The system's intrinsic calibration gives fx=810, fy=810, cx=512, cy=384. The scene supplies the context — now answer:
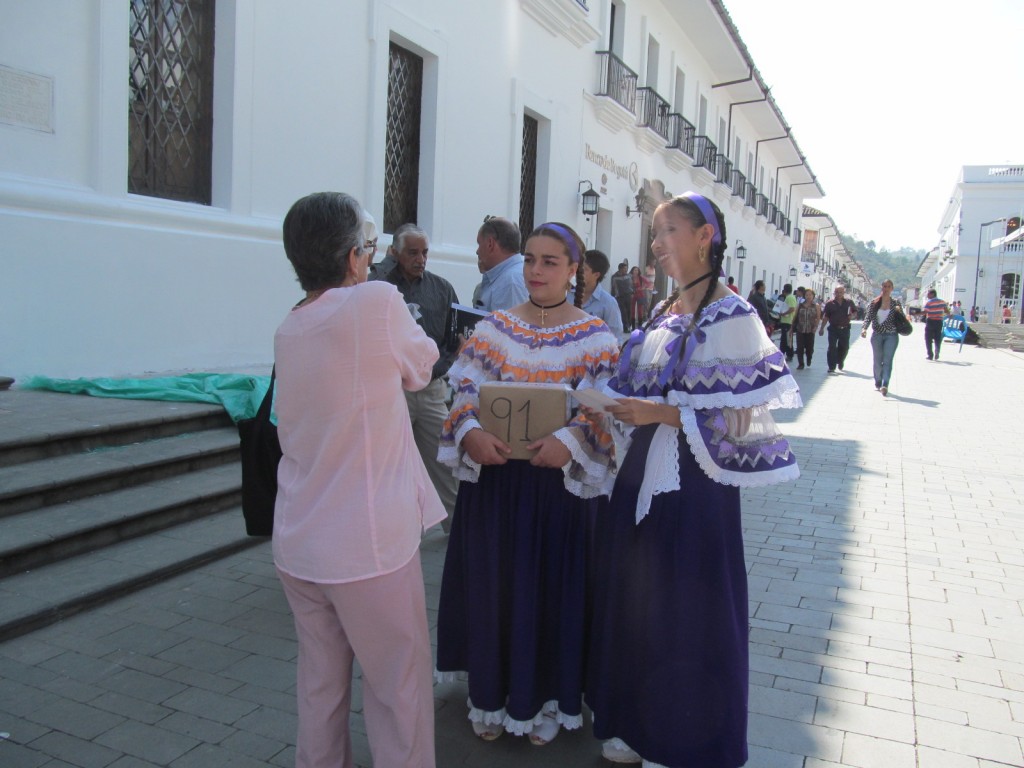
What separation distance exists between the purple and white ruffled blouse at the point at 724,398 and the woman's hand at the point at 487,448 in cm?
47

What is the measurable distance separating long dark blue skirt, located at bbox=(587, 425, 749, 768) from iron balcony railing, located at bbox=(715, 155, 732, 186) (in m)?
23.4

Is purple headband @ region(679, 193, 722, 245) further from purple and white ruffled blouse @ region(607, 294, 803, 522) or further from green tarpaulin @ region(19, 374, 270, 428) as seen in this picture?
green tarpaulin @ region(19, 374, 270, 428)

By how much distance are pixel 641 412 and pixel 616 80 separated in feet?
47.3

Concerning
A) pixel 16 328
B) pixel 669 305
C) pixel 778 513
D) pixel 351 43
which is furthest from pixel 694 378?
pixel 351 43

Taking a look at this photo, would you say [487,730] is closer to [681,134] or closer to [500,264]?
[500,264]

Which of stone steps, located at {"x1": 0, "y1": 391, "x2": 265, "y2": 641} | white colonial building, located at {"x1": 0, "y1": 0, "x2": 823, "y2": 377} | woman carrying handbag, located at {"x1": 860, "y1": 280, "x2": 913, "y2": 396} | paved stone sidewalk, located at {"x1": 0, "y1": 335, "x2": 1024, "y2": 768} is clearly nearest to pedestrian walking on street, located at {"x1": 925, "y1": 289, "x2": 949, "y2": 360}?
woman carrying handbag, located at {"x1": 860, "y1": 280, "x2": 913, "y2": 396}

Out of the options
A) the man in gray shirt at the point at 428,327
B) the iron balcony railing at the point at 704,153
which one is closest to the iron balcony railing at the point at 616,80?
the iron balcony railing at the point at 704,153

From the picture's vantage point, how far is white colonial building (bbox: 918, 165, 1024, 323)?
55406 millimetres

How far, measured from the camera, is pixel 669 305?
9.34ft

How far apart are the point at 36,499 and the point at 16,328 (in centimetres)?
183

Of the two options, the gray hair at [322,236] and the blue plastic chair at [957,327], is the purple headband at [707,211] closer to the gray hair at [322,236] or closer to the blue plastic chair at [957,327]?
the gray hair at [322,236]

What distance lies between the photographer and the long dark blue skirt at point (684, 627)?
8.23ft

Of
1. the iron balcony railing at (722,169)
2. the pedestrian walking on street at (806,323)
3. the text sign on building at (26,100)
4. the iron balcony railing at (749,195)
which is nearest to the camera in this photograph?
the text sign on building at (26,100)

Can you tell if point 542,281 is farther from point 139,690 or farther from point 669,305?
point 139,690
